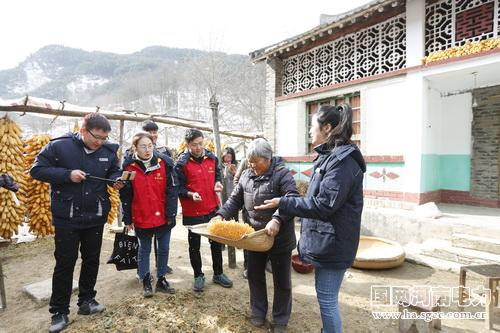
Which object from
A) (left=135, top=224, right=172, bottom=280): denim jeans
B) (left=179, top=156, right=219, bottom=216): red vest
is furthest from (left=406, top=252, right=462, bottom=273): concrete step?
(left=135, top=224, right=172, bottom=280): denim jeans

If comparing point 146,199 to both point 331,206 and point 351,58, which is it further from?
point 351,58

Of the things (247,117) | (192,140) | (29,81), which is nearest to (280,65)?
(192,140)

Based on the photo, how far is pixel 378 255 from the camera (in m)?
5.11

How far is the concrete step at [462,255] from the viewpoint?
184 inches

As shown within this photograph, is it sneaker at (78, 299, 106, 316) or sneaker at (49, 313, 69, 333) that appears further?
sneaker at (78, 299, 106, 316)

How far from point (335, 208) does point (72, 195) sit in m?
2.50

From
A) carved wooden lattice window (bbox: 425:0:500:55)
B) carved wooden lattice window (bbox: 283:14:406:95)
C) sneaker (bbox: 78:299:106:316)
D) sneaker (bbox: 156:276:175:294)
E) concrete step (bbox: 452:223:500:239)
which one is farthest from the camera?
carved wooden lattice window (bbox: 283:14:406:95)

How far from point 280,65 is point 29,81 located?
101605 millimetres

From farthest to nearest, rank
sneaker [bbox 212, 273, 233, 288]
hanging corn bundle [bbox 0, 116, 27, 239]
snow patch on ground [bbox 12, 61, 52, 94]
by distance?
snow patch on ground [bbox 12, 61, 52, 94]
hanging corn bundle [bbox 0, 116, 27, 239]
sneaker [bbox 212, 273, 233, 288]

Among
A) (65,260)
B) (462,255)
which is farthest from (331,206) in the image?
(462,255)

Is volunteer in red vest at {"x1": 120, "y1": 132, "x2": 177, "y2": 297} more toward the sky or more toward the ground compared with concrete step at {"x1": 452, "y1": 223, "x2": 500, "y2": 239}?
more toward the sky

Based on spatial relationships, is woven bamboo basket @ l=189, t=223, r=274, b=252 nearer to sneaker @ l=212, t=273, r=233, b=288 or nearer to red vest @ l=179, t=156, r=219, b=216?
red vest @ l=179, t=156, r=219, b=216

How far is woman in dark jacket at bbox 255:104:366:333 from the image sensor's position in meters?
2.16

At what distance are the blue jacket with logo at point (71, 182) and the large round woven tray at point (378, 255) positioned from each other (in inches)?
153
